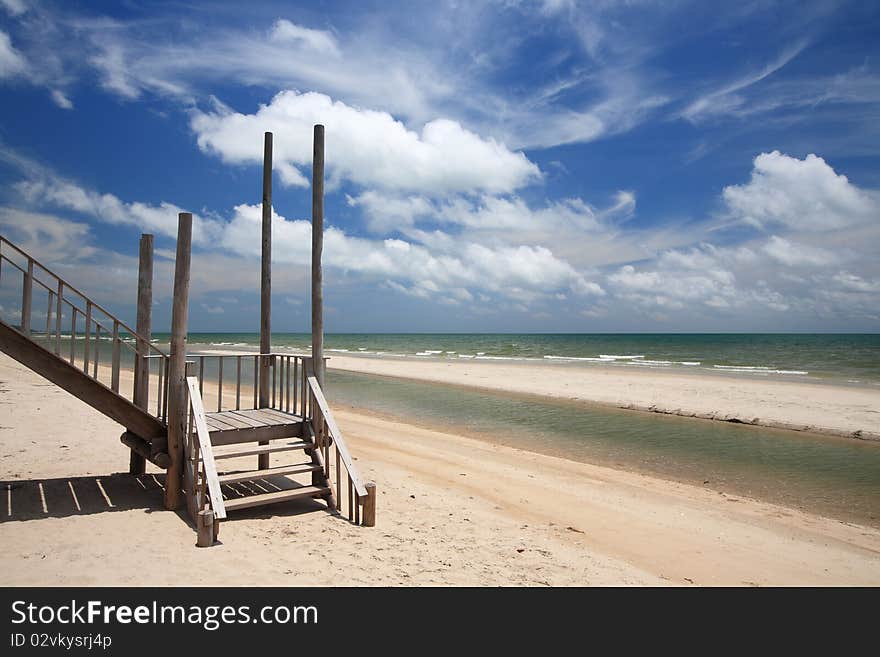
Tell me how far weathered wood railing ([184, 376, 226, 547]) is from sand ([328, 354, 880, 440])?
581 inches

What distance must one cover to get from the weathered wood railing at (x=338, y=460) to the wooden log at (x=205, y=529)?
64.6 inches

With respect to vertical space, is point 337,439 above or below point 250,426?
below

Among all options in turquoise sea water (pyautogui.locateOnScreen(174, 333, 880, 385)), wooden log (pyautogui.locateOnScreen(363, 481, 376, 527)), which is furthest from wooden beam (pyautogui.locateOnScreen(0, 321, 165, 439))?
turquoise sea water (pyautogui.locateOnScreen(174, 333, 880, 385))

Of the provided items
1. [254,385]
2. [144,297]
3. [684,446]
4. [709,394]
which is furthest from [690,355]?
[144,297]

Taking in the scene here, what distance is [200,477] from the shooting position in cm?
652

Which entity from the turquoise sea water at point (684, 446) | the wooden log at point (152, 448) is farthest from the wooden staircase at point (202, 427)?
the turquoise sea water at point (684, 446)

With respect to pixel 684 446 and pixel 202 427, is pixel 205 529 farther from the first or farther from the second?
pixel 684 446

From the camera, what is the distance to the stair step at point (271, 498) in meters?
6.28

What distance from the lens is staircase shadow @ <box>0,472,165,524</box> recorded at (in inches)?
250

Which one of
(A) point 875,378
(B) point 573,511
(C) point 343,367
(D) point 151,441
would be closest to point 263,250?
(D) point 151,441

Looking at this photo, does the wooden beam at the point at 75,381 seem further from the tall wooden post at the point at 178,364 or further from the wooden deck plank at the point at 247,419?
the wooden deck plank at the point at 247,419

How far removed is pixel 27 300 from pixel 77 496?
2.67 meters

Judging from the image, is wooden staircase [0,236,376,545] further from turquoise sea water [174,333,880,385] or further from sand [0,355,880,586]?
turquoise sea water [174,333,880,385]
